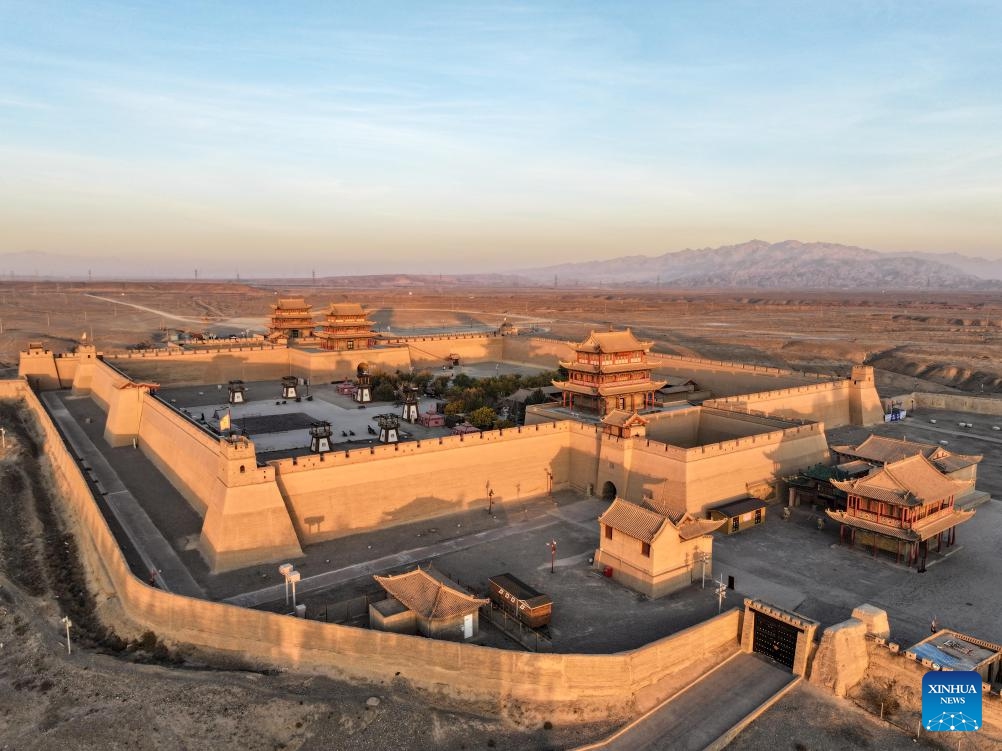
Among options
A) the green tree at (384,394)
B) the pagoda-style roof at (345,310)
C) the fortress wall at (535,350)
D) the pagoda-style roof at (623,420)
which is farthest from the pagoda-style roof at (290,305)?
the pagoda-style roof at (623,420)

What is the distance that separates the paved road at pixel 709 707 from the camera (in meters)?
18.2

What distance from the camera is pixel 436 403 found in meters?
51.6

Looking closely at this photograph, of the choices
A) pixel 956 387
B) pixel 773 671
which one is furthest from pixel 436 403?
pixel 956 387

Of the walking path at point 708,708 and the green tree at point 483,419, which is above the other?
the green tree at point 483,419

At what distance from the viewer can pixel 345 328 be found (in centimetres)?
6366

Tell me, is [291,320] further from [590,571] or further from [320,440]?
[590,571]

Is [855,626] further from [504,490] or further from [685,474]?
[504,490]

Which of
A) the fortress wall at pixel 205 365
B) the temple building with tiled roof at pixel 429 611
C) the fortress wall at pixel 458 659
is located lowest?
the fortress wall at pixel 458 659

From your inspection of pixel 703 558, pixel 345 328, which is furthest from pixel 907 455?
pixel 345 328

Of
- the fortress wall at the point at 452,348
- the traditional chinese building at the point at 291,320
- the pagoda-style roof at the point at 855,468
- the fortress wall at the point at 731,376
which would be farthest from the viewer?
the traditional chinese building at the point at 291,320

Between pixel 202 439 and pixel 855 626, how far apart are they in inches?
1078

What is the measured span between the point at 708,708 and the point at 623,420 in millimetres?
15772

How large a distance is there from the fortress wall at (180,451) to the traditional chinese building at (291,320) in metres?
30.0

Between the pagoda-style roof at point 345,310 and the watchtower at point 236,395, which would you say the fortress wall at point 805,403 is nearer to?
the watchtower at point 236,395
